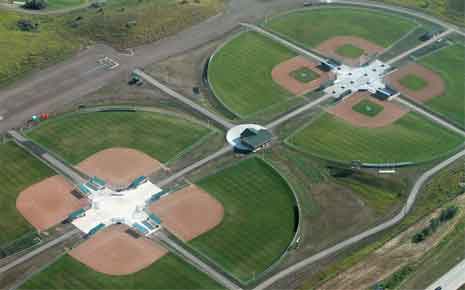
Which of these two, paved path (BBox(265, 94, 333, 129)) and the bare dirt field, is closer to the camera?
the bare dirt field

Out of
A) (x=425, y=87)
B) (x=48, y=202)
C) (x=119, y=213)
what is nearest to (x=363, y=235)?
(x=119, y=213)

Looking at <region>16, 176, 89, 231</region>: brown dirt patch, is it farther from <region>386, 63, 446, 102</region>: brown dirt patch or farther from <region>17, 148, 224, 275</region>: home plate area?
<region>386, 63, 446, 102</region>: brown dirt patch

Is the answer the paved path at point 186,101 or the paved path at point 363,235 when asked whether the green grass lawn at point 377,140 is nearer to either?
the paved path at point 363,235

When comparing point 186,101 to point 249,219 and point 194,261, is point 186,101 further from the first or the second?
point 194,261

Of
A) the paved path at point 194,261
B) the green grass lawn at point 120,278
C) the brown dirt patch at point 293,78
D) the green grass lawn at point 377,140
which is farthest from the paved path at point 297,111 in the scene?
the green grass lawn at point 120,278

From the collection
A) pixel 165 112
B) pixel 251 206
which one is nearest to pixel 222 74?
pixel 165 112

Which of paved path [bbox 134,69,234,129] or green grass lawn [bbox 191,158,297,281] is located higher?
paved path [bbox 134,69,234,129]

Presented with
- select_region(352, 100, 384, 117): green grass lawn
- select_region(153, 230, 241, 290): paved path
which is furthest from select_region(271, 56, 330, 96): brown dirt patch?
select_region(153, 230, 241, 290): paved path

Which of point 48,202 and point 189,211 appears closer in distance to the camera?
point 189,211
